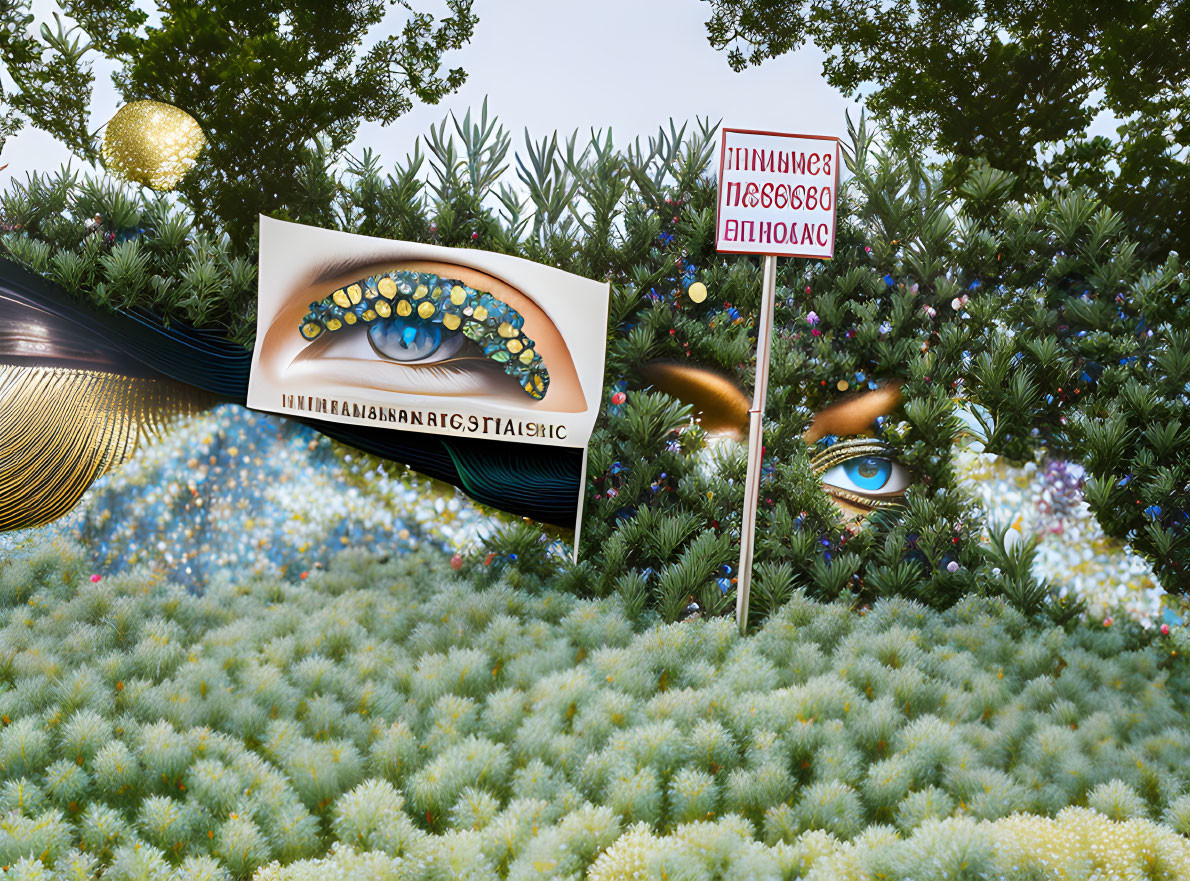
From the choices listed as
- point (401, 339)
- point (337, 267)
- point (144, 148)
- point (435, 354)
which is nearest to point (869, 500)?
point (435, 354)

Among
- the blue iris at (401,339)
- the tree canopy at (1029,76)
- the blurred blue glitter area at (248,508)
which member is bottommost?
the blurred blue glitter area at (248,508)

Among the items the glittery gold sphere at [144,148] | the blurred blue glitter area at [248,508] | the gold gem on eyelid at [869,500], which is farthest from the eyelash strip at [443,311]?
the gold gem on eyelid at [869,500]

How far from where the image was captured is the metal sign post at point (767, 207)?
13.0 feet

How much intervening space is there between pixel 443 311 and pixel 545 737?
7.11 ft

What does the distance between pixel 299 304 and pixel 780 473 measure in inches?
103

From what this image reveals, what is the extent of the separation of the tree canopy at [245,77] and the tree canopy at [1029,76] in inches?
74.4

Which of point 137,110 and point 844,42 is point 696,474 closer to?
point 844,42

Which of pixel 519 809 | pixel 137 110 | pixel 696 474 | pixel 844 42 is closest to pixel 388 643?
pixel 519 809

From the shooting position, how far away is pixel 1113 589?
425 cm

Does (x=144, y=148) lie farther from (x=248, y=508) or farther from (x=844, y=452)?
(x=844, y=452)

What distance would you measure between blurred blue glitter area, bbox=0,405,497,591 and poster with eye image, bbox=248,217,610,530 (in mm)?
176

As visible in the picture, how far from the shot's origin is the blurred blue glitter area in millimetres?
4281

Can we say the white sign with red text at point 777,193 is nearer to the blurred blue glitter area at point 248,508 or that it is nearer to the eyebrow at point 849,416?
the eyebrow at point 849,416

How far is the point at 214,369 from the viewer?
171 inches
